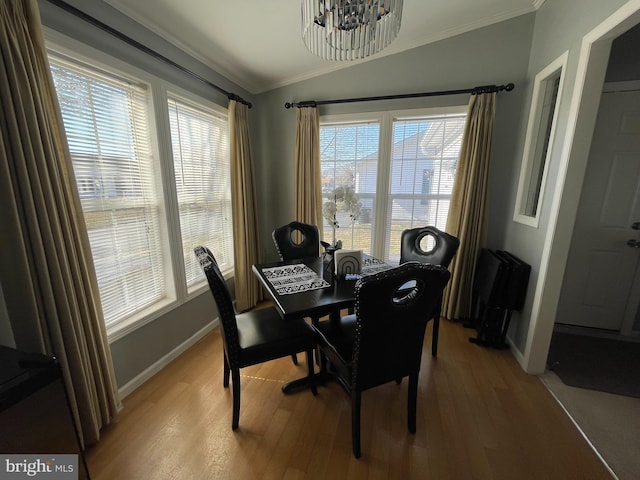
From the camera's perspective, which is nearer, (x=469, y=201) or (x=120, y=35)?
(x=120, y=35)

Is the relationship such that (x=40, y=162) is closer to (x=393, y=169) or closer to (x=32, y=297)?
(x=32, y=297)

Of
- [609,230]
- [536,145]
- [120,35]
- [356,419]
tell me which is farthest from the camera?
[609,230]

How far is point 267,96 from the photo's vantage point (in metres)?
2.98

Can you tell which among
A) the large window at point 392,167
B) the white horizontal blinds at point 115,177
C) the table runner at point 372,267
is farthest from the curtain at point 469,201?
the white horizontal blinds at point 115,177

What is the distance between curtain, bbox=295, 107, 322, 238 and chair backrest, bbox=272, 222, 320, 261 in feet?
2.05

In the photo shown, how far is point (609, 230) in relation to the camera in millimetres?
2244

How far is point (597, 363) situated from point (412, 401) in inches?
69.2

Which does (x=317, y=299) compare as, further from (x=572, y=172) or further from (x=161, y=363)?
(x=572, y=172)

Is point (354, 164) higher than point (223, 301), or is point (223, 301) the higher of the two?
point (354, 164)

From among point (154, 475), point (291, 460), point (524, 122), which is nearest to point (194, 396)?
point (154, 475)

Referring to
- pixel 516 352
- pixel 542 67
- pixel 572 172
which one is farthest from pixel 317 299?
pixel 542 67

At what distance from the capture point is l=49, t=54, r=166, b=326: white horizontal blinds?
4.68 feet

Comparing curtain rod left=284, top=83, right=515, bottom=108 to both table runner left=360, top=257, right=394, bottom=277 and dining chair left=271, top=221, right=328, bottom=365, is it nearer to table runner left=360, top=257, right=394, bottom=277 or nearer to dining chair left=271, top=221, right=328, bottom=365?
dining chair left=271, top=221, right=328, bottom=365

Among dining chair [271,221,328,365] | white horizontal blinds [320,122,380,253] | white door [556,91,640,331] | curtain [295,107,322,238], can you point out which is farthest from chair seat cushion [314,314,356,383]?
white door [556,91,640,331]
